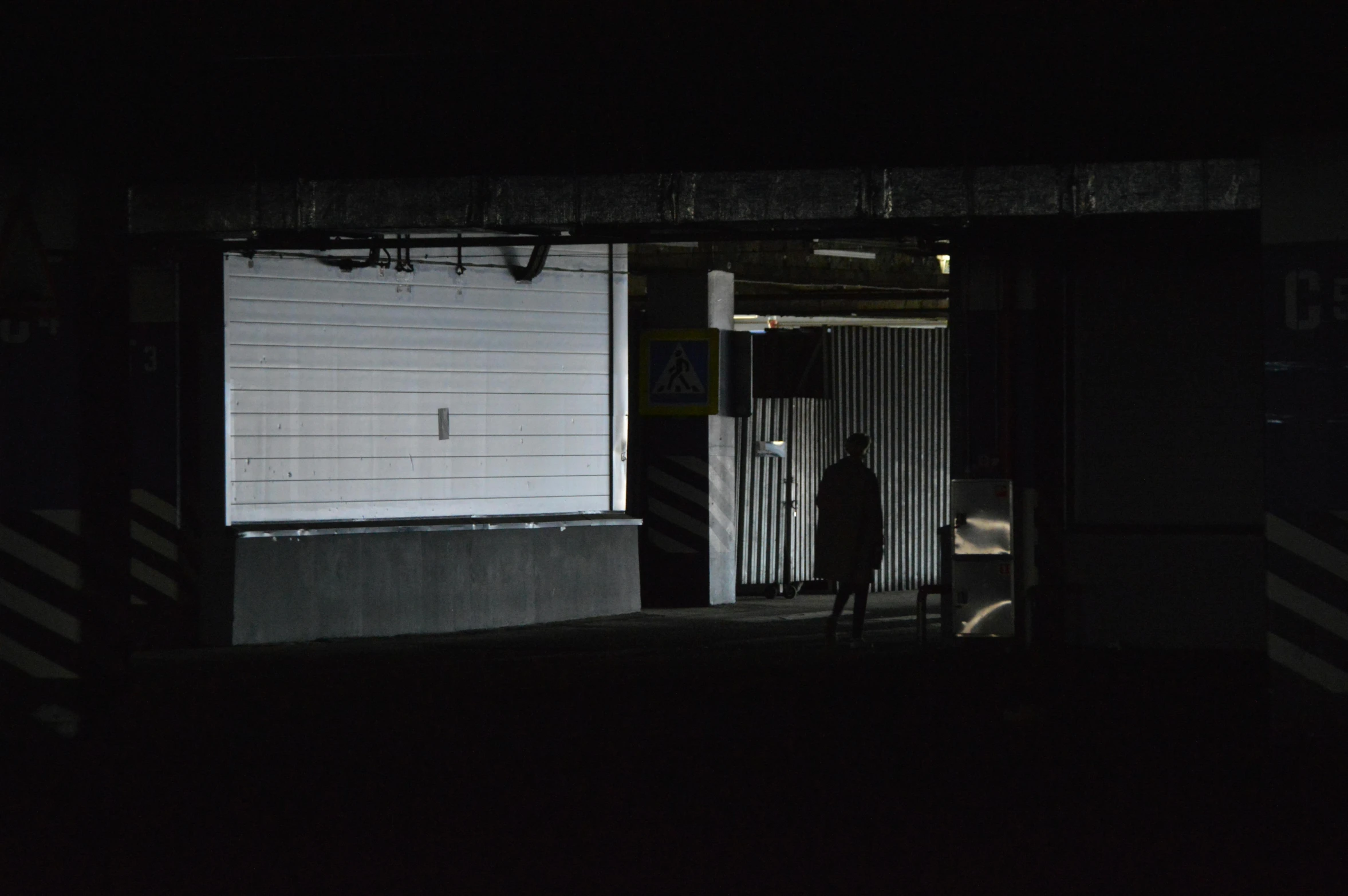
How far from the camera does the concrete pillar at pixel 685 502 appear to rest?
69.8ft

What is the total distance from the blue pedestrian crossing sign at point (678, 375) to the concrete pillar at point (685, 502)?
0.79m

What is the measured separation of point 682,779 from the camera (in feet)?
32.3

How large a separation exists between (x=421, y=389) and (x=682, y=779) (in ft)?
28.9

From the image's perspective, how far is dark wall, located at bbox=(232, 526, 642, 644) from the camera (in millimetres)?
16734

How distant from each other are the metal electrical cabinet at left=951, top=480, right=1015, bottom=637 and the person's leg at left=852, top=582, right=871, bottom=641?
1529 millimetres

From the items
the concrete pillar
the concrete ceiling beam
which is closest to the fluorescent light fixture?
the concrete pillar

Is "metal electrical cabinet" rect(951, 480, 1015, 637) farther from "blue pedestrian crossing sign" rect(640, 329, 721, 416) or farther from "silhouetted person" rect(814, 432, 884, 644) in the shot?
"blue pedestrian crossing sign" rect(640, 329, 721, 416)

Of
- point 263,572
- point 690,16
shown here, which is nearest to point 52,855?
point 690,16

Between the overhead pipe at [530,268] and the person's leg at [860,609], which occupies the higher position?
the overhead pipe at [530,268]

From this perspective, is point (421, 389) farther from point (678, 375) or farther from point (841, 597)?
point (841, 597)

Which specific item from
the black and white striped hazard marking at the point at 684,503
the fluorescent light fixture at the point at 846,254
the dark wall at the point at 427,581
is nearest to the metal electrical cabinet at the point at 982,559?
the dark wall at the point at 427,581

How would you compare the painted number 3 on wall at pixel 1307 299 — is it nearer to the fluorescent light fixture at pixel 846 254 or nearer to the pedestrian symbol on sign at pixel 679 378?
the pedestrian symbol on sign at pixel 679 378

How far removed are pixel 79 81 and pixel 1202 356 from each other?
860cm

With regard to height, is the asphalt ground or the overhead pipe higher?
the overhead pipe
